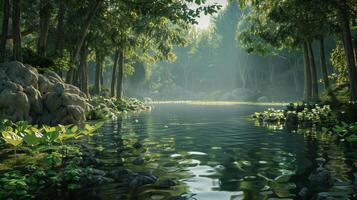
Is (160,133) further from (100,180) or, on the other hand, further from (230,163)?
(100,180)

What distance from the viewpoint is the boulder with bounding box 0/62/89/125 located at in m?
17.3

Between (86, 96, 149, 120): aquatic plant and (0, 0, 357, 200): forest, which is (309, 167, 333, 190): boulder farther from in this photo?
(86, 96, 149, 120): aquatic plant

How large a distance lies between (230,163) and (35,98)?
12049 millimetres

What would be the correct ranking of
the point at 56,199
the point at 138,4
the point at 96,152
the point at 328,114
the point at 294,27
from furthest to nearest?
1. the point at 294,27
2. the point at 138,4
3. the point at 328,114
4. the point at 96,152
5. the point at 56,199

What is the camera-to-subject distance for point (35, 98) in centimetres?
1873

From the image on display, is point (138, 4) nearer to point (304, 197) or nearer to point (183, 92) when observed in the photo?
point (304, 197)

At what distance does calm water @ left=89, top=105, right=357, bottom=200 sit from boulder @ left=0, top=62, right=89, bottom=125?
171 inches

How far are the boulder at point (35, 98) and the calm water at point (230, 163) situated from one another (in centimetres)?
433

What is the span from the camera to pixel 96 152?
1129 centimetres

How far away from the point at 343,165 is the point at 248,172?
2273 millimetres

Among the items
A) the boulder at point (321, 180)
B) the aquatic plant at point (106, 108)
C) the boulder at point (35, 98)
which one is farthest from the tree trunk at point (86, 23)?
the boulder at point (321, 180)

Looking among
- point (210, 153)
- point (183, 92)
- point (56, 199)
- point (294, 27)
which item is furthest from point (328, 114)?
point (183, 92)

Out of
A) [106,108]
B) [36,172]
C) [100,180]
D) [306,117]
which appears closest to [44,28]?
[106,108]

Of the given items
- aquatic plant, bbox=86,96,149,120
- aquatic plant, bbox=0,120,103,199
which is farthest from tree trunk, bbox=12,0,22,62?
aquatic plant, bbox=0,120,103,199
